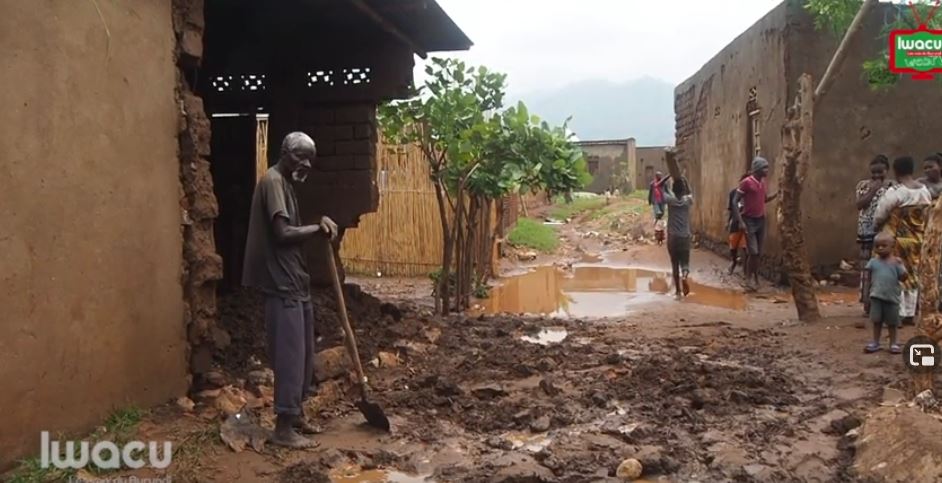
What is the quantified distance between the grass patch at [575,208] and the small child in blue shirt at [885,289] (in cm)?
1977

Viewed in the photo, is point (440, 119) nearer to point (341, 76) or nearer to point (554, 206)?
point (341, 76)

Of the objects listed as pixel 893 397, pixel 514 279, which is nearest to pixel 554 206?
pixel 514 279

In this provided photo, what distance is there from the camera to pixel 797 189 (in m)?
7.94

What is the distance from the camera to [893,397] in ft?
16.4

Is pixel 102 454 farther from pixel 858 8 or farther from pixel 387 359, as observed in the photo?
pixel 858 8

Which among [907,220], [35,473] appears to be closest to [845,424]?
[907,220]

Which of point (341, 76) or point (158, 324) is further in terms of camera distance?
point (341, 76)

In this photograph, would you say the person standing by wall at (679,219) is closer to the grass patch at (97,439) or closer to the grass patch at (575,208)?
the grass patch at (97,439)

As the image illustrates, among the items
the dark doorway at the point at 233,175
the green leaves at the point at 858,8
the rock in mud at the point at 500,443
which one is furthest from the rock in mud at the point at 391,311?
the green leaves at the point at 858,8

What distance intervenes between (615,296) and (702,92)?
688cm

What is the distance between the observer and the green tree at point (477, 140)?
28.6 ft

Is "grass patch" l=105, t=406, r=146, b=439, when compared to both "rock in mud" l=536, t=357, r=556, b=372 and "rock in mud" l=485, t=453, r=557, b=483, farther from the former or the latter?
"rock in mud" l=536, t=357, r=556, b=372

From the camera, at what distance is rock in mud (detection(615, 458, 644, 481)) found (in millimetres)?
4074

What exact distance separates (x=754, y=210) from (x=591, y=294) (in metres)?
2.53
